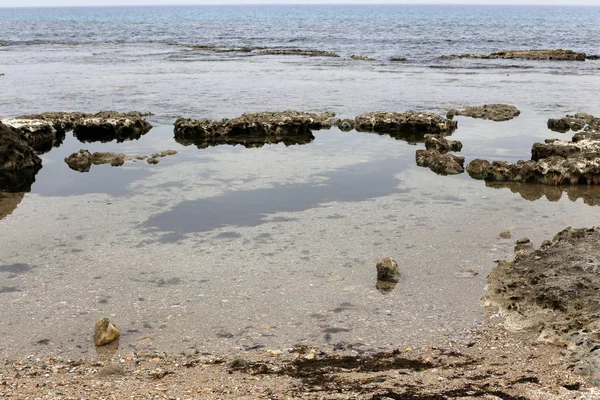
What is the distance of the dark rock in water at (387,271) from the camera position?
10.1 m

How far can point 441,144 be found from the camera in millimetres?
18266

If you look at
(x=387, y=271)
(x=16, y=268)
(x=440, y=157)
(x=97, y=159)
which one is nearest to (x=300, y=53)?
(x=97, y=159)

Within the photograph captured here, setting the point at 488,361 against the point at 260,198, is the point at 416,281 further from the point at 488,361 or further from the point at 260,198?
the point at 260,198

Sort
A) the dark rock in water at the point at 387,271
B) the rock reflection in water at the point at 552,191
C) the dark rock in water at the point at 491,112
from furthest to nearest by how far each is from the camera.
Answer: the dark rock in water at the point at 491,112
the rock reflection in water at the point at 552,191
the dark rock in water at the point at 387,271

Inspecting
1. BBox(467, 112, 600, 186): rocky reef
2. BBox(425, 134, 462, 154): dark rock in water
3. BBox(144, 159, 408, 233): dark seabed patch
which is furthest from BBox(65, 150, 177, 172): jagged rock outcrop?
BBox(467, 112, 600, 186): rocky reef

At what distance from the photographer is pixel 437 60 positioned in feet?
162

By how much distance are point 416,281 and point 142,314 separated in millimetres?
4014

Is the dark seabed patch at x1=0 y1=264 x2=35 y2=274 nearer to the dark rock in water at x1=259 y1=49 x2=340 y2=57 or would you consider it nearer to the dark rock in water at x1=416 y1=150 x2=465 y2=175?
the dark rock in water at x1=416 y1=150 x2=465 y2=175

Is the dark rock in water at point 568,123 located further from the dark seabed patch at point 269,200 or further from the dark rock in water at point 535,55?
the dark rock in water at point 535,55

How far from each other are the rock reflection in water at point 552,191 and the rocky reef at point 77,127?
1148 centimetres

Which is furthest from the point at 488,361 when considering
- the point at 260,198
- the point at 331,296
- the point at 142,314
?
the point at 260,198

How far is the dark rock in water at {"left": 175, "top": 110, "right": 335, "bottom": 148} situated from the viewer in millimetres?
20312

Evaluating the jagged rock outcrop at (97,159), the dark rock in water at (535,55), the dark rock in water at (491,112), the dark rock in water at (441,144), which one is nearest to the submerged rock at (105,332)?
the jagged rock outcrop at (97,159)

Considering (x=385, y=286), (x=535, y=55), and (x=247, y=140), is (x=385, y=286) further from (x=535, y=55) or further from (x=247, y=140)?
(x=535, y=55)
